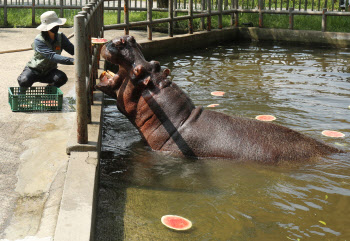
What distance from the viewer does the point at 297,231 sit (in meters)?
4.53

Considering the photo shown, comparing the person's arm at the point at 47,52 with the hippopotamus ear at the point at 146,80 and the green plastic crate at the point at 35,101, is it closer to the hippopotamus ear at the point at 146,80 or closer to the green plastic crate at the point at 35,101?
the green plastic crate at the point at 35,101

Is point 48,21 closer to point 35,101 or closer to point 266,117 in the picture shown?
point 35,101

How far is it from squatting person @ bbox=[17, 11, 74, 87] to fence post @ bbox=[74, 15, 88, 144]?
1.57 meters

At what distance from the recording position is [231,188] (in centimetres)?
538

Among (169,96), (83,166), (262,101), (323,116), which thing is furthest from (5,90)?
(323,116)

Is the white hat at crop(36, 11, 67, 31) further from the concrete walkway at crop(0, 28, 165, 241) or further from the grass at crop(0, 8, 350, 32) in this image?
the grass at crop(0, 8, 350, 32)

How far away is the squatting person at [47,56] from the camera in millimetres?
6848

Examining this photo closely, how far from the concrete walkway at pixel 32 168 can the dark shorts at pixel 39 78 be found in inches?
10.9

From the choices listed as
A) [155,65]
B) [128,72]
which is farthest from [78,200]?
[155,65]

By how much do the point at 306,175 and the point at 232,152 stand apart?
2.76ft

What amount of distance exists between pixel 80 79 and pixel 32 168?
3.09ft

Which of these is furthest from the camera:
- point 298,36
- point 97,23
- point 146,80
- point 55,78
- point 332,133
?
point 298,36

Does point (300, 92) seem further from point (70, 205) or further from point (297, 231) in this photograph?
point (70, 205)

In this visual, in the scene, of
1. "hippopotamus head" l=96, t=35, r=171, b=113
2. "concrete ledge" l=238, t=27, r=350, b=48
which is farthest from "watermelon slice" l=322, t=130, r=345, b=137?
"concrete ledge" l=238, t=27, r=350, b=48
